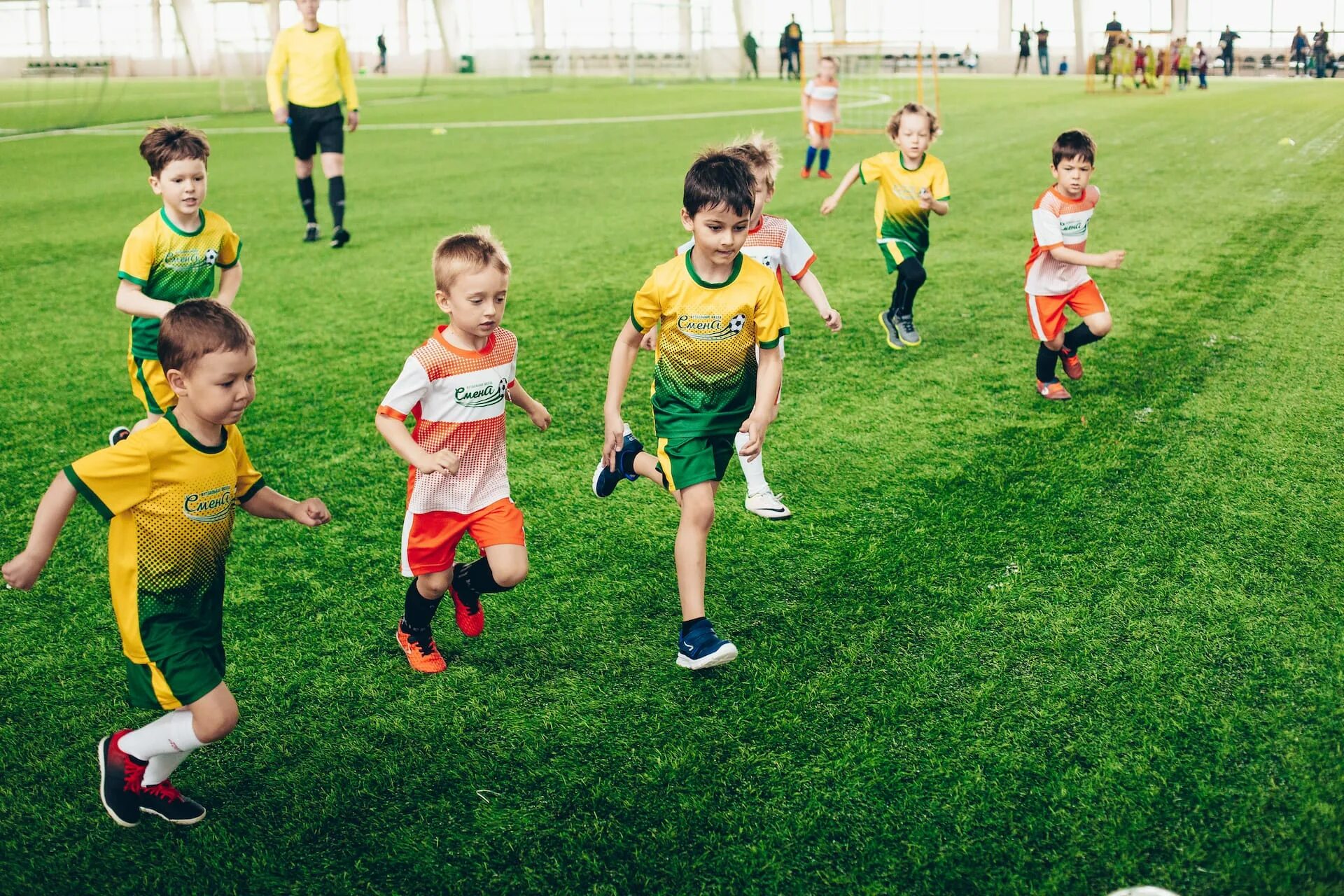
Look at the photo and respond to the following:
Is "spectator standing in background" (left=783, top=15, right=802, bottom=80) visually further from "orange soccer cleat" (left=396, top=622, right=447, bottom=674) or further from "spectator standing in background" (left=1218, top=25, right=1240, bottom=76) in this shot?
"orange soccer cleat" (left=396, top=622, right=447, bottom=674)

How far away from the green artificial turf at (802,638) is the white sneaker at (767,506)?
63 millimetres

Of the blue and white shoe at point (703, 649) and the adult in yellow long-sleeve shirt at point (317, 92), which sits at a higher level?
the adult in yellow long-sleeve shirt at point (317, 92)

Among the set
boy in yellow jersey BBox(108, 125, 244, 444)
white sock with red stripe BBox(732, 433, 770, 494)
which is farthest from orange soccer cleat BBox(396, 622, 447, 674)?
boy in yellow jersey BBox(108, 125, 244, 444)

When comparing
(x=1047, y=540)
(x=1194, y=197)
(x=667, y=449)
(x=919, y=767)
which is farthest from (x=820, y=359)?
(x=1194, y=197)

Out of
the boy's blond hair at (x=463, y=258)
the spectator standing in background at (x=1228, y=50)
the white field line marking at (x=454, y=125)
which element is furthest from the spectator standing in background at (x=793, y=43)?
the boy's blond hair at (x=463, y=258)

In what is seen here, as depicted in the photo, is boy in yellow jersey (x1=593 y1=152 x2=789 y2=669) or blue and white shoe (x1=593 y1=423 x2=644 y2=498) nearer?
boy in yellow jersey (x1=593 y1=152 x2=789 y2=669)

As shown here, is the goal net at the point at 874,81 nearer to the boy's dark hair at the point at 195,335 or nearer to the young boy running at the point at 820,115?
the young boy running at the point at 820,115

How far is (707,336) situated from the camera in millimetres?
3895

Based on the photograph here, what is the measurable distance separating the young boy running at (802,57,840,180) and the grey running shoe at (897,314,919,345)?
29.8ft

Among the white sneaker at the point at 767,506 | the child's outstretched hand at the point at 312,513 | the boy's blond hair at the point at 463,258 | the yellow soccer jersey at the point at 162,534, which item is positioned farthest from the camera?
the white sneaker at the point at 767,506

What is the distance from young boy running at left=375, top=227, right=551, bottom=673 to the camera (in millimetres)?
3443

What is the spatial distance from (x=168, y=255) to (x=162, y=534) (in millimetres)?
2698

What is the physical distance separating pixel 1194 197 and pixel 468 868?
12449mm

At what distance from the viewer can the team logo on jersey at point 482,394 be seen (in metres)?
3.55
